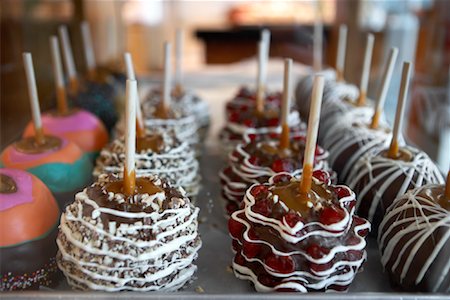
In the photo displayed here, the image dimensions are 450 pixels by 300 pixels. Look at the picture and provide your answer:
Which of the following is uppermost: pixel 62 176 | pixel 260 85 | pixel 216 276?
pixel 260 85

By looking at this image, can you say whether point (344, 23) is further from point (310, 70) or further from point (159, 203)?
point (159, 203)

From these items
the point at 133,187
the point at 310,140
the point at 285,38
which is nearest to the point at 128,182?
the point at 133,187

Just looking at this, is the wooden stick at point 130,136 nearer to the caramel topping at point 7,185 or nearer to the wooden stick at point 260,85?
the caramel topping at point 7,185

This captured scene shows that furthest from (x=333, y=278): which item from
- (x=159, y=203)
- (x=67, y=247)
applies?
(x=67, y=247)

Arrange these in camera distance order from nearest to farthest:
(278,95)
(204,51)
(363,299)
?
(363,299) → (278,95) → (204,51)

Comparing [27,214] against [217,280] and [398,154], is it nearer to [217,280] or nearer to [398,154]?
[217,280]

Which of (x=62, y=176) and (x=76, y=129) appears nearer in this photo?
(x=62, y=176)
